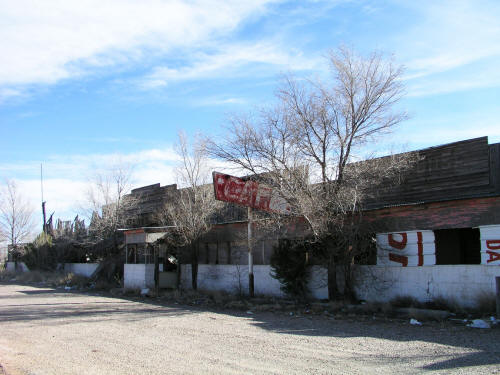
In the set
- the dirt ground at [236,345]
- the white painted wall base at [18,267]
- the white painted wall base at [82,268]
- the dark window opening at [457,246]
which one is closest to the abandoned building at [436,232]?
the dark window opening at [457,246]

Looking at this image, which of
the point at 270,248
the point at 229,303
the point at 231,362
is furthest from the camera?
the point at 270,248

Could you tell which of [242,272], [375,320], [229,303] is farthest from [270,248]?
[375,320]

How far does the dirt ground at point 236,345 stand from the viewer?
7250 millimetres

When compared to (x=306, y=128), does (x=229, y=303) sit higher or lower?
lower

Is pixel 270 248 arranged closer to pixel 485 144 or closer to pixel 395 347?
pixel 485 144

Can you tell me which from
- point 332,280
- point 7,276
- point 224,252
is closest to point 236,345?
point 332,280

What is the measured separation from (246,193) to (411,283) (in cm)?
624

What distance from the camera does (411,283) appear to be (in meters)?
14.6

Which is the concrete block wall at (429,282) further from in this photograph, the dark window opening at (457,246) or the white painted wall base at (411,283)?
the dark window opening at (457,246)

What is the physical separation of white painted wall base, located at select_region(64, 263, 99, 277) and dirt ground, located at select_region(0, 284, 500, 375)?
60.8 ft

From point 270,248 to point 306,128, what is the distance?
6104 millimetres

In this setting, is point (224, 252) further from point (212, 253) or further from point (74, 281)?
point (74, 281)

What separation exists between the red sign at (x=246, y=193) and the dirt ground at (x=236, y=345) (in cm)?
365

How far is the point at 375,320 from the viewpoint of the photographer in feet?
41.7
